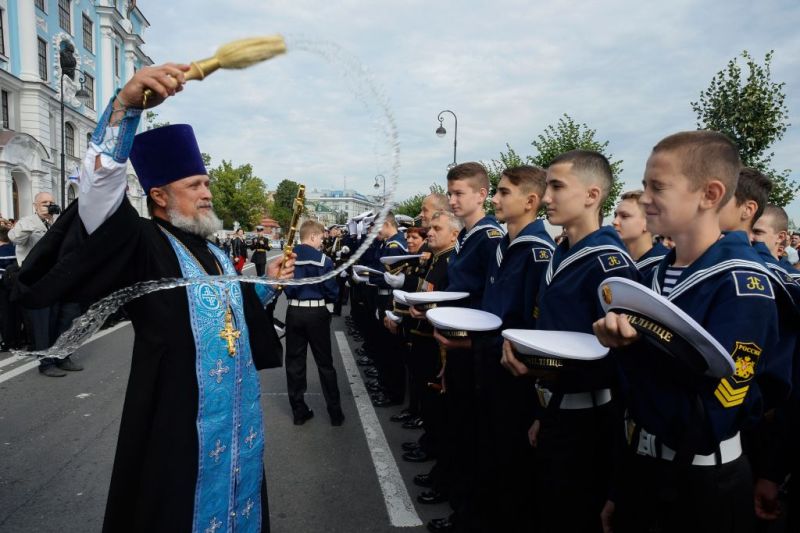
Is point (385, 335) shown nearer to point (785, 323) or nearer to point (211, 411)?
point (211, 411)

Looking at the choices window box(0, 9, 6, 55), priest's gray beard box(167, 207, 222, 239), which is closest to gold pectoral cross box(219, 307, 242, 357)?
priest's gray beard box(167, 207, 222, 239)

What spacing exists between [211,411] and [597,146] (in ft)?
65.2

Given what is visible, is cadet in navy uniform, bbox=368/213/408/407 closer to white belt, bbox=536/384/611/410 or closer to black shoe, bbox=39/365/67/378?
white belt, bbox=536/384/611/410

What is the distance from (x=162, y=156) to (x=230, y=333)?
3.09ft

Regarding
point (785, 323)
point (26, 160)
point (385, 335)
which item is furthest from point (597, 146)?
point (26, 160)

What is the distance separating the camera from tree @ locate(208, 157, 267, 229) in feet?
11.4

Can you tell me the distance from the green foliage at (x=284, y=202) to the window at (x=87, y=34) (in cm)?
3554

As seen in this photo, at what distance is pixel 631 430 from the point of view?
1970 mm

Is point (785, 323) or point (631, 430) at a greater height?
point (785, 323)

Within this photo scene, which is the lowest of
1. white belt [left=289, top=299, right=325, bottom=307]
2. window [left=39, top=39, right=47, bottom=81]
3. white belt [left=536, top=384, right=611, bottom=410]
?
white belt [left=536, top=384, right=611, bottom=410]

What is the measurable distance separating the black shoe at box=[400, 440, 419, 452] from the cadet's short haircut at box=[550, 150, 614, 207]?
2932 millimetres

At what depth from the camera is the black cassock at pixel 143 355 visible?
74.9 inches

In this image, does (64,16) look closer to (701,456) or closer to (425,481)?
(425,481)

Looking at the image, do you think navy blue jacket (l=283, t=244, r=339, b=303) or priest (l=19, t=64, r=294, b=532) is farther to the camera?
navy blue jacket (l=283, t=244, r=339, b=303)
